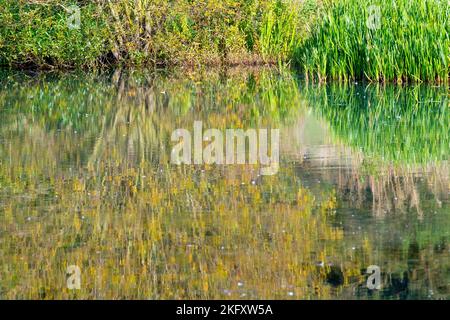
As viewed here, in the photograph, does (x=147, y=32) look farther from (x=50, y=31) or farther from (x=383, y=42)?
(x=383, y=42)

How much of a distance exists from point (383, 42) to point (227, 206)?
382 inches

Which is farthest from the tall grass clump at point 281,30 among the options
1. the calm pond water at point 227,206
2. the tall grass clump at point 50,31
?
the calm pond water at point 227,206

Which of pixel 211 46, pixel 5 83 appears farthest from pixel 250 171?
pixel 211 46

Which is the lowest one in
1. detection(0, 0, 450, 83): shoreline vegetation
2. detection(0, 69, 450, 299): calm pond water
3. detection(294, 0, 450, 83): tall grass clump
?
detection(0, 69, 450, 299): calm pond water

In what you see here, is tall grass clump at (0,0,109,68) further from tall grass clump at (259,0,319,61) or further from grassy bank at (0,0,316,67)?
tall grass clump at (259,0,319,61)

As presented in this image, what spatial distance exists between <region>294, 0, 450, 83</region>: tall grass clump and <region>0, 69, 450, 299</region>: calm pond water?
2.18 m

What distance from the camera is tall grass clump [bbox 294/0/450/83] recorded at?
16734 millimetres

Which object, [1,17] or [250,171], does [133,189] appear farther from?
[1,17]

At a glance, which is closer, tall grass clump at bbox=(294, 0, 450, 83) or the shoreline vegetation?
tall grass clump at bbox=(294, 0, 450, 83)

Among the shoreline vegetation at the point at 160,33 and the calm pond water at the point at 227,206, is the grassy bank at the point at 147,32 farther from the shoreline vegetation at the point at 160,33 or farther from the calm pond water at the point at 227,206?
the calm pond water at the point at 227,206

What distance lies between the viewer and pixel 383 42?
17250 mm

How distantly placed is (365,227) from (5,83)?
12.9 meters

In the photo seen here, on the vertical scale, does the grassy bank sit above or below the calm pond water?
above

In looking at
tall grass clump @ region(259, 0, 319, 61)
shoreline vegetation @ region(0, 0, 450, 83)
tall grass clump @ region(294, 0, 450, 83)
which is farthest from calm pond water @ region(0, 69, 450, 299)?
tall grass clump @ region(259, 0, 319, 61)
